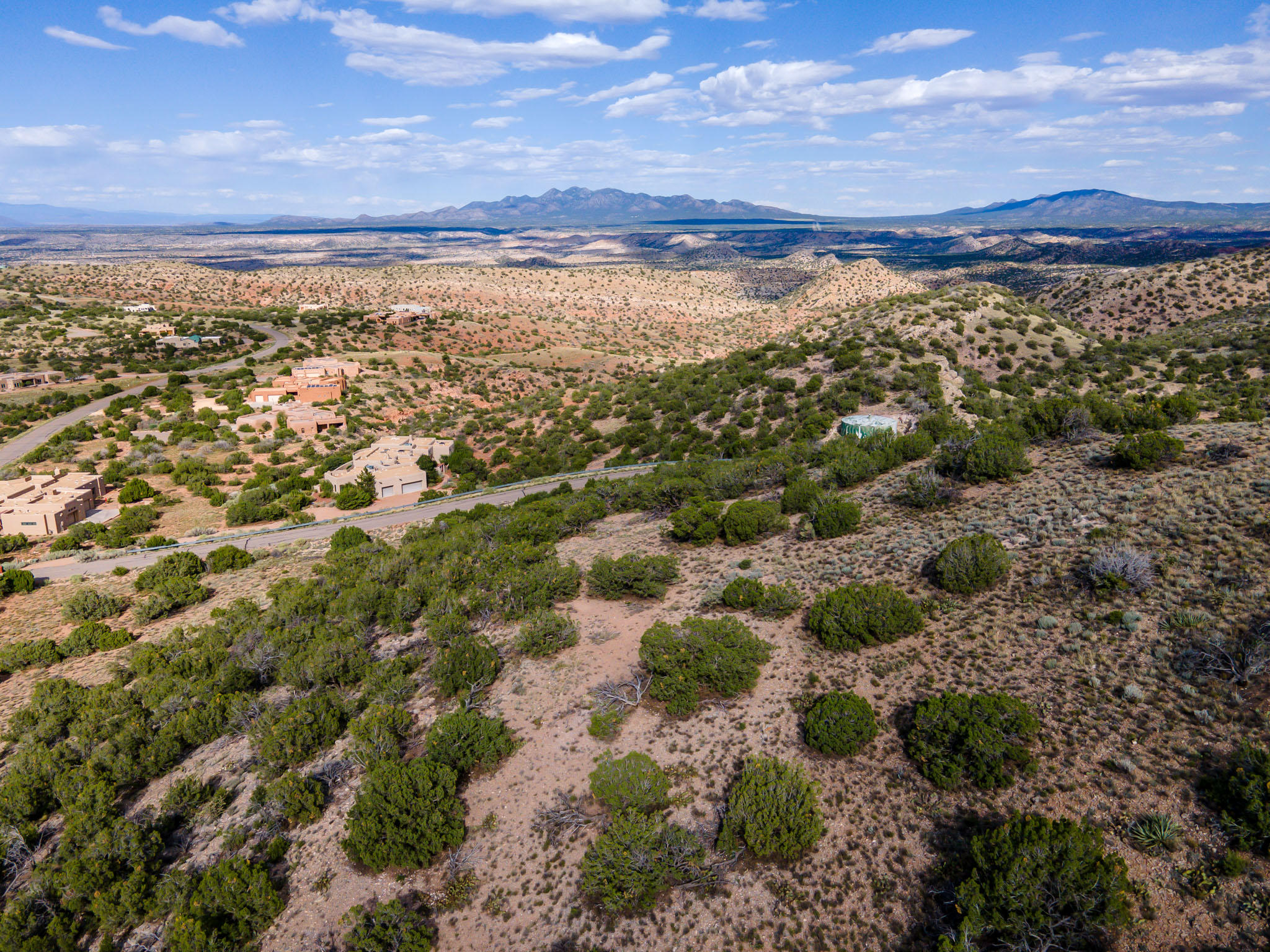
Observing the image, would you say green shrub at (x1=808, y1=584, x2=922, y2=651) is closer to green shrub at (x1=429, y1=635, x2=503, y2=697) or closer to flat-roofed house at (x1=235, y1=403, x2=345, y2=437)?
green shrub at (x1=429, y1=635, x2=503, y2=697)

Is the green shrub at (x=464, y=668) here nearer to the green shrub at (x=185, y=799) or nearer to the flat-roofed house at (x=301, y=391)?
the green shrub at (x=185, y=799)

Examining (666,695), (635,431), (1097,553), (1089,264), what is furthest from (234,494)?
(1089,264)

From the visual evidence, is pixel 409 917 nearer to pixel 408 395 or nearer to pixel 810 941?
pixel 810 941

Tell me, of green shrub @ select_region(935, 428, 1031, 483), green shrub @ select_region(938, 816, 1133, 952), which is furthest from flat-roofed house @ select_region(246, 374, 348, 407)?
green shrub @ select_region(938, 816, 1133, 952)

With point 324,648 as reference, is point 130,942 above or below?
below

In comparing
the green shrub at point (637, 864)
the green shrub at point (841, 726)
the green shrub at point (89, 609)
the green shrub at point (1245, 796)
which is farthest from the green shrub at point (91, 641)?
the green shrub at point (1245, 796)

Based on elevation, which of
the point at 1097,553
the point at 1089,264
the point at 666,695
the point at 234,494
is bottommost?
the point at 234,494

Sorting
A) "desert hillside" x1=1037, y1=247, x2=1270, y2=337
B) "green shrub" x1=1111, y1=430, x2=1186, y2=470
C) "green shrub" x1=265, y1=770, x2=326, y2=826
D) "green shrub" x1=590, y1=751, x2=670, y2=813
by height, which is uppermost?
"desert hillside" x1=1037, y1=247, x2=1270, y2=337
